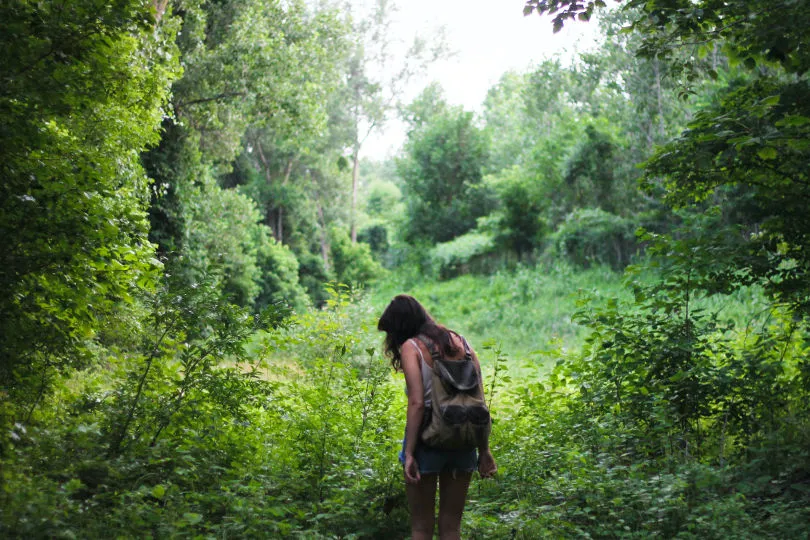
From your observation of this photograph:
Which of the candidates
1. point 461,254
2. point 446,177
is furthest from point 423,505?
point 446,177

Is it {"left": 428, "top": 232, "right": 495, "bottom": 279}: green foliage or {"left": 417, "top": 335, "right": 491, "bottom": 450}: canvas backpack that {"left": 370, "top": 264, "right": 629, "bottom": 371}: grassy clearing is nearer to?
{"left": 428, "top": 232, "right": 495, "bottom": 279}: green foliage

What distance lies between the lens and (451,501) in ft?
13.0

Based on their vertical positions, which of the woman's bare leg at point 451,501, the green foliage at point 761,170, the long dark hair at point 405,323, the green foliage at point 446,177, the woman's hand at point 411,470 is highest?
the green foliage at point 446,177

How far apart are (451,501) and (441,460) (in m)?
0.28

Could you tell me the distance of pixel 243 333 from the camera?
5.59m

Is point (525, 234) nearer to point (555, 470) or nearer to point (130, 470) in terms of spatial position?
point (555, 470)

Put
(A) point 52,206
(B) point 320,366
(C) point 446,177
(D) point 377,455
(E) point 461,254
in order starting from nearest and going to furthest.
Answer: (A) point 52,206, (D) point 377,455, (B) point 320,366, (E) point 461,254, (C) point 446,177

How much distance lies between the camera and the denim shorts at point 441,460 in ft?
12.8

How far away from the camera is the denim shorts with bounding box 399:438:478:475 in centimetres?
389

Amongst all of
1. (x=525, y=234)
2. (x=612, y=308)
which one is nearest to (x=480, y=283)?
(x=525, y=234)

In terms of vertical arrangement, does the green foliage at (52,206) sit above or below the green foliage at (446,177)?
below

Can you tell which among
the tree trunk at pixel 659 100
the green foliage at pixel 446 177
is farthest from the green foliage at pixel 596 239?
the green foliage at pixel 446 177

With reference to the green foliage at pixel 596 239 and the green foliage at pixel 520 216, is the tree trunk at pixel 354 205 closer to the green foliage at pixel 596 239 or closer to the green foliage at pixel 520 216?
the green foliage at pixel 520 216

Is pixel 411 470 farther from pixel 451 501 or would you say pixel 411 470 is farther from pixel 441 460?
pixel 451 501
